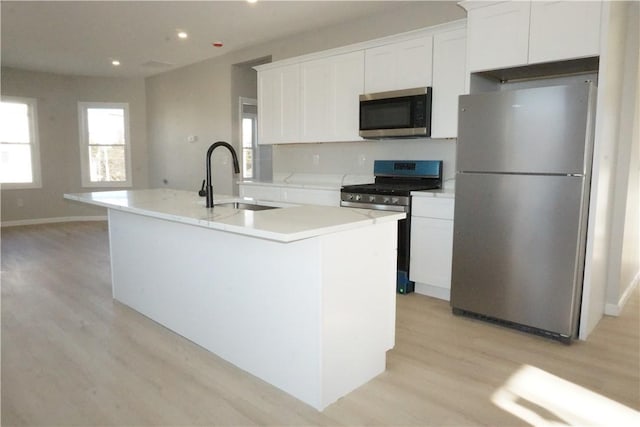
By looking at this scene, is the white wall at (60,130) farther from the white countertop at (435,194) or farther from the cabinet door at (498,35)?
the cabinet door at (498,35)

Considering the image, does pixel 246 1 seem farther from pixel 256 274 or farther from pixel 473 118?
pixel 256 274

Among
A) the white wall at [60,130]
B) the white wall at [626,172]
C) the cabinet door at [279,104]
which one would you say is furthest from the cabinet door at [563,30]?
the white wall at [60,130]

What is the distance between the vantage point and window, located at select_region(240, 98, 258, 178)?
20.5 ft

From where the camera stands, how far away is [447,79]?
3.59 metres

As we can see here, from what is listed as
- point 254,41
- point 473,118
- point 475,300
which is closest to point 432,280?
point 475,300

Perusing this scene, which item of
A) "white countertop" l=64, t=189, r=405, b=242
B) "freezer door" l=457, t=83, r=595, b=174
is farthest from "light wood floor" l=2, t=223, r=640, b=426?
"freezer door" l=457, t=83, r=595, b=174

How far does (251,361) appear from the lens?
7.50 feet

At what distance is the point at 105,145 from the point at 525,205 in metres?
7.49

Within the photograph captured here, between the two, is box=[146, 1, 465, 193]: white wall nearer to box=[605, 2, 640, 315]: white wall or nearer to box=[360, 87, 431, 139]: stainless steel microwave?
box=[360, 87, 431, 139]: stainless steel microwave

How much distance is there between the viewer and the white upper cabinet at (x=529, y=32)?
8.51 feet

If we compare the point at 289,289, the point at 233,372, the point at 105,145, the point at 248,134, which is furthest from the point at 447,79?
the point at 105,145

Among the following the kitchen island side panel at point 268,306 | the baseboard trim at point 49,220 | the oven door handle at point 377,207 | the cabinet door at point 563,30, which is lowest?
the baseboard trim at point 49,220

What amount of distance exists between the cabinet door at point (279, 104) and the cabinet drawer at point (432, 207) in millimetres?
1835

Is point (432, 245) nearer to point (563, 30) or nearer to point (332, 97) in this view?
point (563, 30)
